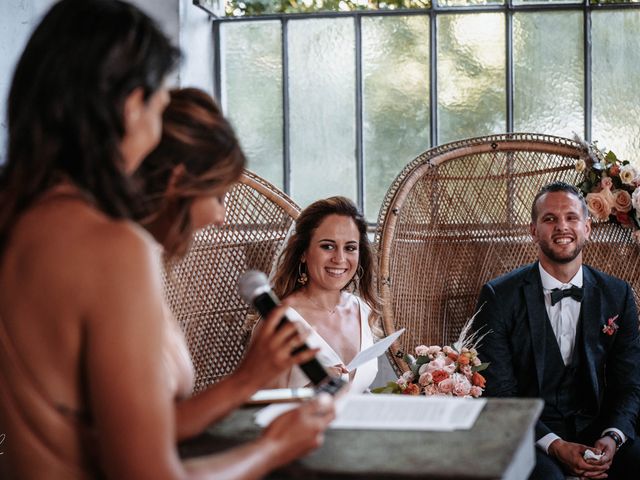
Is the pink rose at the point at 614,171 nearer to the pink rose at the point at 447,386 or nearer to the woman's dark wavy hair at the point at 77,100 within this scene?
the pink rose at the point at 447,386

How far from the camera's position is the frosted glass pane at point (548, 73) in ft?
13.6

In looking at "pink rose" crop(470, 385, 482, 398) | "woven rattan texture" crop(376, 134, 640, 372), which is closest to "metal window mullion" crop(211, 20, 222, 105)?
"woven rattan texture" crop(376, 134, 640, 372)

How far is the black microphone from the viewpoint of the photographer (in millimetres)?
1530

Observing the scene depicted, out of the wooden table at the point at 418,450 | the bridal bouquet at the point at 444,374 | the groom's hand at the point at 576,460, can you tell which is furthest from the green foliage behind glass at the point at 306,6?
the wooden table at the point at 418,450

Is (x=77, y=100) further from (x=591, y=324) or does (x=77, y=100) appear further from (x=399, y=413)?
(x=591, y=324)

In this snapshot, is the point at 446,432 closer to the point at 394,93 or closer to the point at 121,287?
the point at 121,287

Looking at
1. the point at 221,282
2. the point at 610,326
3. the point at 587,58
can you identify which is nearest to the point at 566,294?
the point at 610,326

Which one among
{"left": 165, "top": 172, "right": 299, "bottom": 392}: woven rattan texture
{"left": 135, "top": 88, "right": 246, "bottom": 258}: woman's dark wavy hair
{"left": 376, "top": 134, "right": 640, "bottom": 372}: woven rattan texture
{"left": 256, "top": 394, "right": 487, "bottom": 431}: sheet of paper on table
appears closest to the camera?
{"left": 256, "top": 394, "right": 487, "bottom": 431}: sheet of paper on table

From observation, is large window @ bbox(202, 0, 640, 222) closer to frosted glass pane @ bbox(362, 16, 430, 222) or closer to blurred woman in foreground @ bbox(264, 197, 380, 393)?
frosted glass pane @ bbox(362, 16, 430, 222)

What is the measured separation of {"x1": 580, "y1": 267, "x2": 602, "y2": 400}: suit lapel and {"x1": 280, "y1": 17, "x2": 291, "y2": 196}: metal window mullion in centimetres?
153

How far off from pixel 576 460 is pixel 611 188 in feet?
3.67

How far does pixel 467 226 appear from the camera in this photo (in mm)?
3775

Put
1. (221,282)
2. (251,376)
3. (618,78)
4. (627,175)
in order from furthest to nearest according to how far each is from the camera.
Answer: (618,78) < (627,175) < (221,282) < (251,376)

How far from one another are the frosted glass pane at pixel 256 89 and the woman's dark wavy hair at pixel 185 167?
8.70ft
